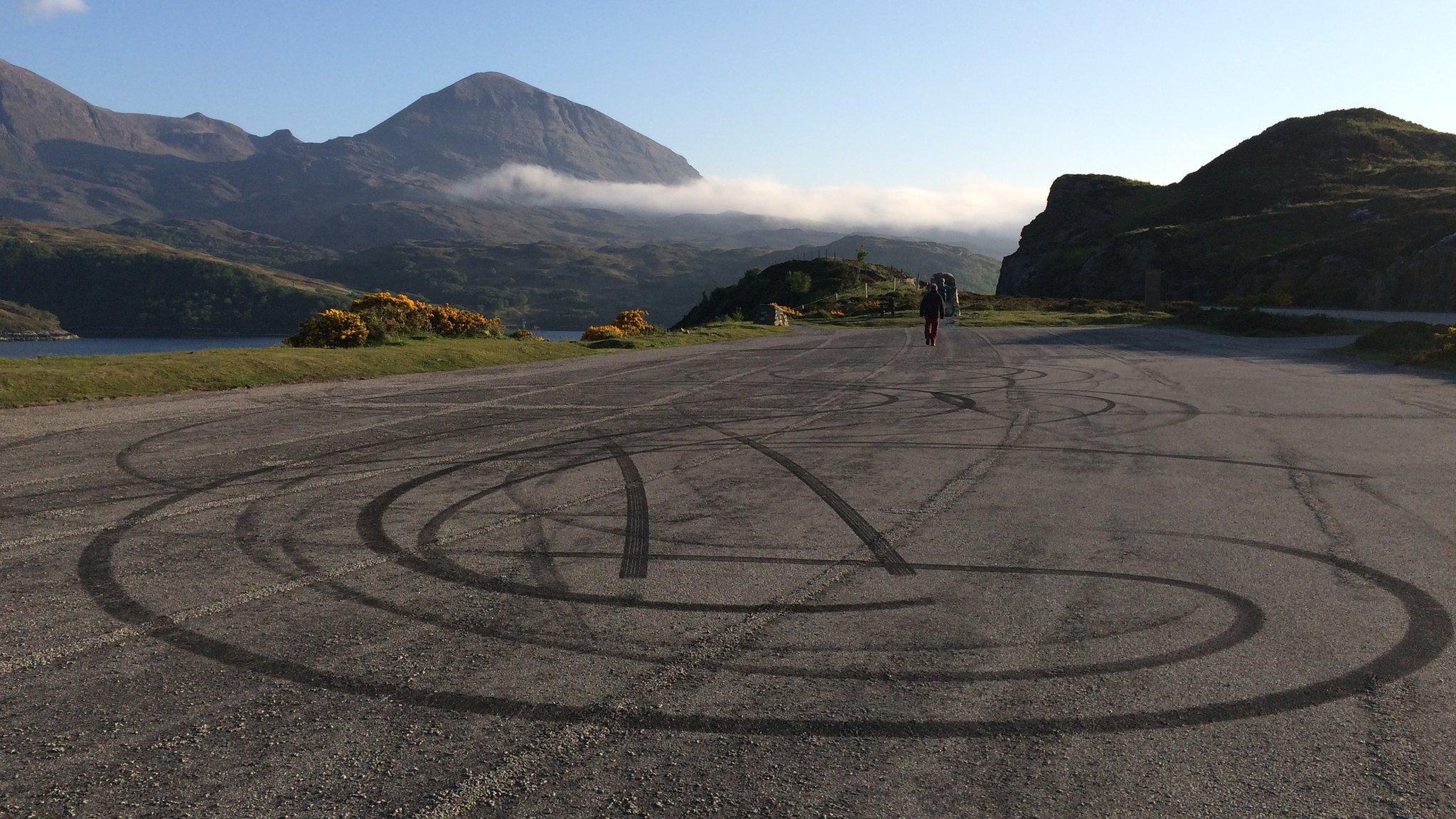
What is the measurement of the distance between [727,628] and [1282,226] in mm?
97881

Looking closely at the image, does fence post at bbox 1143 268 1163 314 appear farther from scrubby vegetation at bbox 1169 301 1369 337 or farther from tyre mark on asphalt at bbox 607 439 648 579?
tyre mark on asphalt at bbox 607 439 648 579

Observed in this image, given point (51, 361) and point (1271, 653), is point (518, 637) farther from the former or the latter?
point (51, 361)

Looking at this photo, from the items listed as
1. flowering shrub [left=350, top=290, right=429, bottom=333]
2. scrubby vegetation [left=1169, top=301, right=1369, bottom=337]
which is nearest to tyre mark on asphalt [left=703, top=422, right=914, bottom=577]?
flowering shrub [left=350, top=290, right=429, bottom=333]

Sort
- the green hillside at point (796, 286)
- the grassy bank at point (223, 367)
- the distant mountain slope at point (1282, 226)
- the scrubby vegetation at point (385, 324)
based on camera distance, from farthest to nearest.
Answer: the green hillside at point (796, 286), the distant mountain slope at point (1282, 226), the scrubby vegetation at point (385, 324), the grassy bank at point (223, 367)

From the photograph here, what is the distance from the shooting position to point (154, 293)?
164250 mm

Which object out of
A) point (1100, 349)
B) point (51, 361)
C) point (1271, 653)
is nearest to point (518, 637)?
point (1271, 653)

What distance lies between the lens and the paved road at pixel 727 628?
3260mm

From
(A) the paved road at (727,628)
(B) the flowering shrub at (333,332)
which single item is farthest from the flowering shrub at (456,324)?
(A) the paved road at (727,628)

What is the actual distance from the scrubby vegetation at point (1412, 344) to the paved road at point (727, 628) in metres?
13.6

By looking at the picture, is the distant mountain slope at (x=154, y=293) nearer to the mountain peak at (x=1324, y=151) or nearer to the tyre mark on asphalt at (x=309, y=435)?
the mountain peak at (x=1324, y=151)

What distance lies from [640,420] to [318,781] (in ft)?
32.5

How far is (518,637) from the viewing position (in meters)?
4.57

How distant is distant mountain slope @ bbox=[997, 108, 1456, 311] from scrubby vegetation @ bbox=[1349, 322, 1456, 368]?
23557mm

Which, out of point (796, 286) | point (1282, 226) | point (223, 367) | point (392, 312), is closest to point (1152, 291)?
point (1282, 226)
